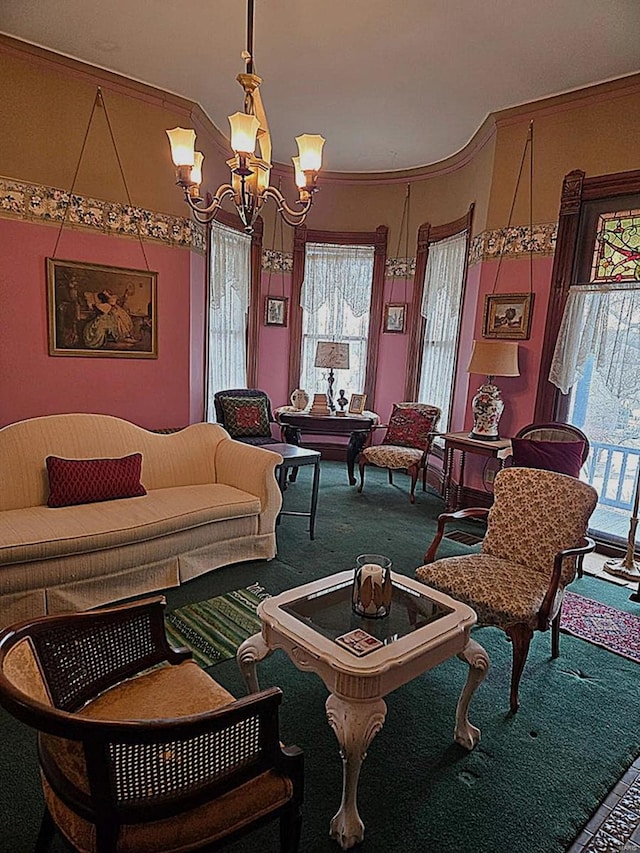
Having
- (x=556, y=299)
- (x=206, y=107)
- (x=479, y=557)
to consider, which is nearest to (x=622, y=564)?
(x=479, y=557)

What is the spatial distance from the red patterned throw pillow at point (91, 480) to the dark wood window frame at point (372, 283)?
349cm

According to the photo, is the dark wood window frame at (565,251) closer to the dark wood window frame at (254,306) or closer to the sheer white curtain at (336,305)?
the sheer white curtain at (336,305)

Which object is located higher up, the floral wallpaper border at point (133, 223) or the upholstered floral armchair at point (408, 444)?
the floral wallpaper border at point (133, 223)

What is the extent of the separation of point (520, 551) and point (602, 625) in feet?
2.62

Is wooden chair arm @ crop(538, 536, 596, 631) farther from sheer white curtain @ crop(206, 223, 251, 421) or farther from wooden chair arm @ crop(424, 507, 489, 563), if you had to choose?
sheer white curtain @ crop(206, 223, 251, 421)

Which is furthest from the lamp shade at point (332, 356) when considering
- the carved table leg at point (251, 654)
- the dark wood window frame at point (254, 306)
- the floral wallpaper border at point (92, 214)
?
the carved table leg at point (251, 654)

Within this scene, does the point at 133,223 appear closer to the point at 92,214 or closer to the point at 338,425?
the point at 92,214

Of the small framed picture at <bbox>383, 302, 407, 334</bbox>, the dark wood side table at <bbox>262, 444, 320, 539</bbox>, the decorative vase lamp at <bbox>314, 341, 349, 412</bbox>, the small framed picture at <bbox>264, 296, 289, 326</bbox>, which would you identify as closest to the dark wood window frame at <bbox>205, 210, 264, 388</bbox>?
the small framed picture at <bbox>264, 296, 289, 326</bbox>

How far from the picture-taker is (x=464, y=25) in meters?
3.23

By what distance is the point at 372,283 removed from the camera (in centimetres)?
655

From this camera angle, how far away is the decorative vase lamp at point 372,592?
→ 2.04 metres

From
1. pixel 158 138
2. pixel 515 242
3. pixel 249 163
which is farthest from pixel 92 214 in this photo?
pixel 515 242

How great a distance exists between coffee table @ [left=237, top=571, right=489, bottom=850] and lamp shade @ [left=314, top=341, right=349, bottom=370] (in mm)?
3805

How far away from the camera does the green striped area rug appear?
2.62 m
